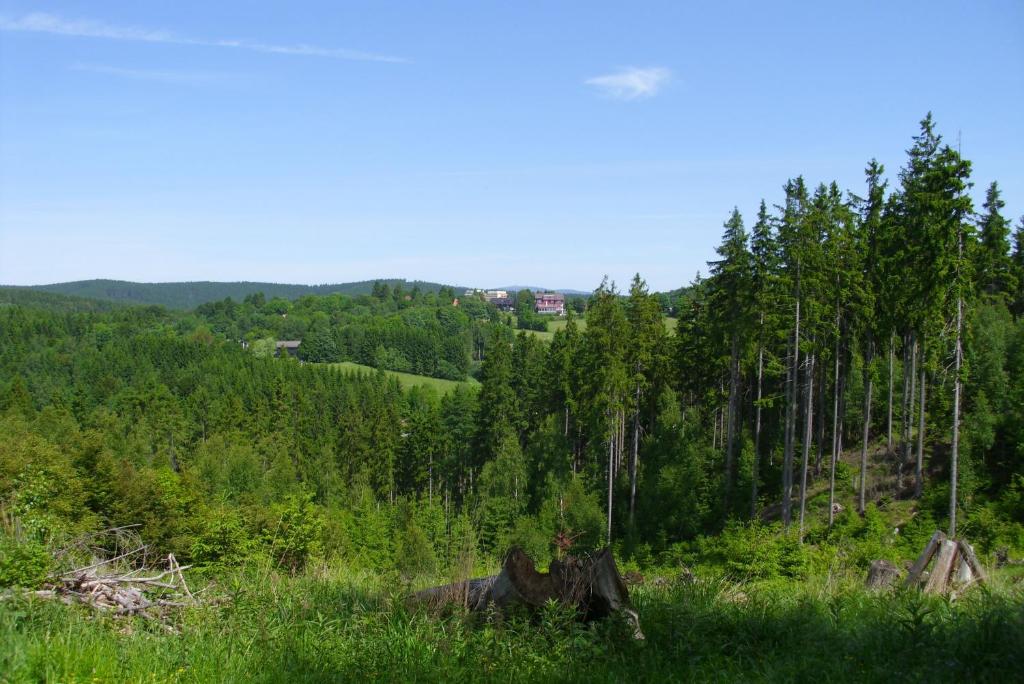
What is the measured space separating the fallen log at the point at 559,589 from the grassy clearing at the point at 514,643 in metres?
0.17

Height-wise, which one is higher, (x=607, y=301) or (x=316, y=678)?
(x=607, y=301)

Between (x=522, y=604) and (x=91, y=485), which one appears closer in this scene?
(x=522, y=604)

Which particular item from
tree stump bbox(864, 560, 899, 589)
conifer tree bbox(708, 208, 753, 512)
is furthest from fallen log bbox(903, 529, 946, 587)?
conifer tree bbox(708, 208, 753, 512)

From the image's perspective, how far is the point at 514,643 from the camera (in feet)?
17.8

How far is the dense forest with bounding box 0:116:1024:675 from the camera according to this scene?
72.2 feet

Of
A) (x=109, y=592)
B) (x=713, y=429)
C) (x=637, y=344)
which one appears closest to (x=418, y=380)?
(x=713, y=429)

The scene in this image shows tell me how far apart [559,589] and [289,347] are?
17716cm

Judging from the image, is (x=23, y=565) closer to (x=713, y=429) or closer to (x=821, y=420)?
(x=821, y=420)

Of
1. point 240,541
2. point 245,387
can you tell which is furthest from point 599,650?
point 245,387

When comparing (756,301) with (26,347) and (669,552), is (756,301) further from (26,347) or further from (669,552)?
(26,347)

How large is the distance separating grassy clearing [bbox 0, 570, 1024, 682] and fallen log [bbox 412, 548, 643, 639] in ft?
0.54

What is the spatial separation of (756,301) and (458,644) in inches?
1044

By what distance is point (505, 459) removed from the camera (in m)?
40.7

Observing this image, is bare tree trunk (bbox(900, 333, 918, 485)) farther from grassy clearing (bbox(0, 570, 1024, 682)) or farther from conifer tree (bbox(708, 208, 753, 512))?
grassy clearing (bbox(0, 570, 1024, 682))
